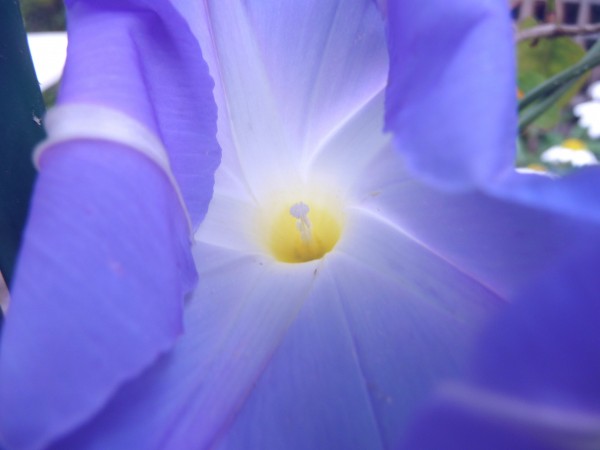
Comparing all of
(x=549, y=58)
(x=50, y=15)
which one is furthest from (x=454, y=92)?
(x=50, y=15)

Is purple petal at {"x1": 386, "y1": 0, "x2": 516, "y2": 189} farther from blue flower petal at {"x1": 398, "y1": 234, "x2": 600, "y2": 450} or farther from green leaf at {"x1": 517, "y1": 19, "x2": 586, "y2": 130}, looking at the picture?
green leaf at {"x1": 517, "y1": 19, "x2": 586, "y2": 130}

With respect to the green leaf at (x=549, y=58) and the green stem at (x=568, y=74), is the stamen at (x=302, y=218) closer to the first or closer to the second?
the green stem at (x=568, y=74)

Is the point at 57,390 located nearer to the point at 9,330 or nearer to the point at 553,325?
the point at 9,330

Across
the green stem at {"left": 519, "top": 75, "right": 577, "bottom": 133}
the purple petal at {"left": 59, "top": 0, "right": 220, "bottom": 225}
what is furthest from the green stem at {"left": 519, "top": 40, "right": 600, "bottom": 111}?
the purple petal at {"left": 59, "top": 0, "right": 220, "bottom": 225}

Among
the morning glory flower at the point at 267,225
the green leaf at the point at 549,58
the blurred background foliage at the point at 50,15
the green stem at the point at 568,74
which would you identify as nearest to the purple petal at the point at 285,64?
the morning glory flower at the point at 267,225

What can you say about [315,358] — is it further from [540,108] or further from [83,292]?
[540,108]

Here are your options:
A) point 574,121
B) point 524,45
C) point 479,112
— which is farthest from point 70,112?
point 574,121
